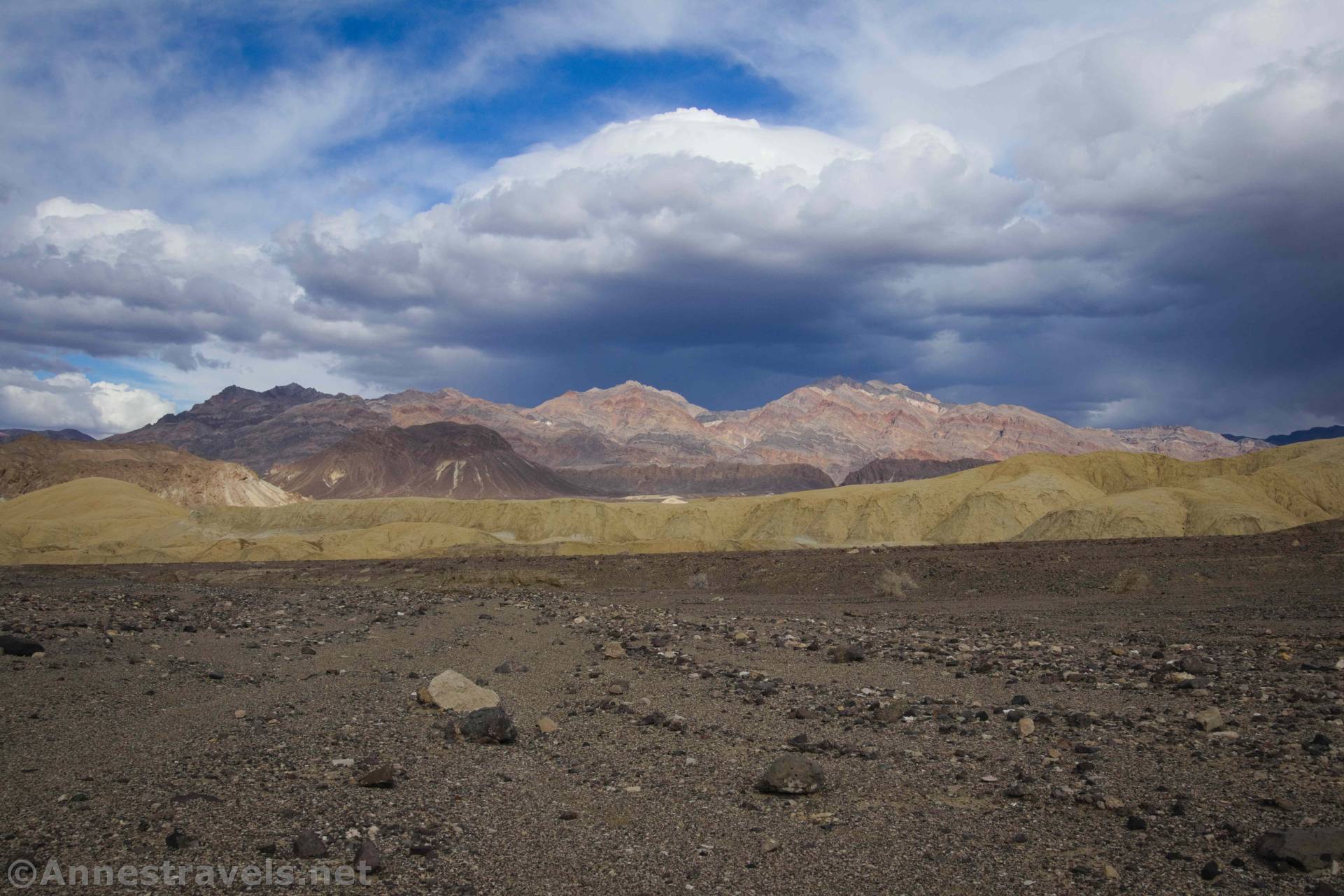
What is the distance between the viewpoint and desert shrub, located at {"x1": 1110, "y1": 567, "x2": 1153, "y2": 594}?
1149 inches

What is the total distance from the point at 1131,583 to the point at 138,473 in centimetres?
11829

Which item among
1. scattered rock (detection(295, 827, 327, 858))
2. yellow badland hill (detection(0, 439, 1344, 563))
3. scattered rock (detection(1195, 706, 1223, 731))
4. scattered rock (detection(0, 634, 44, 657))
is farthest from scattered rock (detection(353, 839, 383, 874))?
yellow badland hill (detection(0, 439, 1344, 563))

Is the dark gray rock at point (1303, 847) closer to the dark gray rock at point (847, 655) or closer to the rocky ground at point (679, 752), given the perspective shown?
the rocky ground at point (679, 752)

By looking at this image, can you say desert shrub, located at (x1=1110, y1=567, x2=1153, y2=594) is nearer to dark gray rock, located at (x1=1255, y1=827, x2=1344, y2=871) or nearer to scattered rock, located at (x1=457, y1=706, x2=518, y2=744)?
dark gray rock, located at (x1=1255, y1=827, x2=1344, y2=871)

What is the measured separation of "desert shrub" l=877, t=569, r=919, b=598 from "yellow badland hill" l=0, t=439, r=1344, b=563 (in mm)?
20598

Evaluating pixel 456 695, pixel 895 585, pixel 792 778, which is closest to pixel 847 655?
pixel 456 695

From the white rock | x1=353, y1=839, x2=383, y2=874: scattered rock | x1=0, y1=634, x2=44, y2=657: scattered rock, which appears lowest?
x1=353, y1=839, x2=383, y2=874: scattered rock

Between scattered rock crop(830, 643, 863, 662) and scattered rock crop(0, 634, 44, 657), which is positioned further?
scattered rock crop(830, 643, 863, 662)

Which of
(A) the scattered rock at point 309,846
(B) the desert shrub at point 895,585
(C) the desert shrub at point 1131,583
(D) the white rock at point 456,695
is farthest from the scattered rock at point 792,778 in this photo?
(B) the desert shrub at point 895,585

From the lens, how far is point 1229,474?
58.2m

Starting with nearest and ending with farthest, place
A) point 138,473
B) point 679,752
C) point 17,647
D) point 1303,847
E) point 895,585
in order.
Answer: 1. point 1303,847
2. point 679,752
3. point 17,647
4. point 895,585
5. point 138,473

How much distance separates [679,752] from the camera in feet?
32.2

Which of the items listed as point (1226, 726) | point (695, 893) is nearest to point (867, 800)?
point (695, 893)

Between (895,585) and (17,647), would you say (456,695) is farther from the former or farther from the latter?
(895,585)
